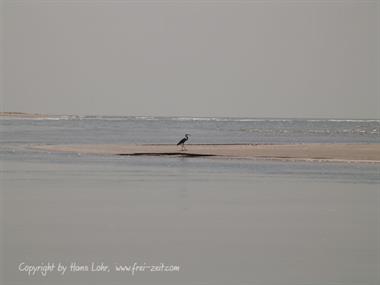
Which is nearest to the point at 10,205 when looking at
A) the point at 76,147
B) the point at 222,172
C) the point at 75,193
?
the point at 75,193

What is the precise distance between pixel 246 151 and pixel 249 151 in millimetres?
93

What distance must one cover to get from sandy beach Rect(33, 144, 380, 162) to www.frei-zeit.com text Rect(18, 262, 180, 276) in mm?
14231

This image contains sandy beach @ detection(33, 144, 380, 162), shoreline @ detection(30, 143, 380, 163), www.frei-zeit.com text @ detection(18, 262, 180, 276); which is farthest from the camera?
sandy beach @ detection(33, 144, 380, 162)

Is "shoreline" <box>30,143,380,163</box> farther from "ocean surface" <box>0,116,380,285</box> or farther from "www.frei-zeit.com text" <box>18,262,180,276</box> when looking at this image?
"www.frei-zeit.com text" <box>18,262,180,276</box>

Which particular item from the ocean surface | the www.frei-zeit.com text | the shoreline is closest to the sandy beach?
the shoreline

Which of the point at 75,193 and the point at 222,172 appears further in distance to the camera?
the point at 222,172

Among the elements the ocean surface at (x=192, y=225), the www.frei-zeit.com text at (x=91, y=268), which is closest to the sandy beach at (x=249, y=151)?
the ocean surface at (x=192, y=225)

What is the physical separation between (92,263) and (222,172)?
10000 mm

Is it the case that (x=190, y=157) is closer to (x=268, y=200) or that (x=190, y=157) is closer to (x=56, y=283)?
(x=268, y=200)

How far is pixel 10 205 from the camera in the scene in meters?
12.7

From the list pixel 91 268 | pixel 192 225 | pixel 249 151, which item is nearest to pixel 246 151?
pixel 249 151

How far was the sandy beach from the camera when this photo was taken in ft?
78.0

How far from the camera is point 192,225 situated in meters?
11.3

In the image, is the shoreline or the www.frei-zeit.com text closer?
the www.frei-zeit.com text
